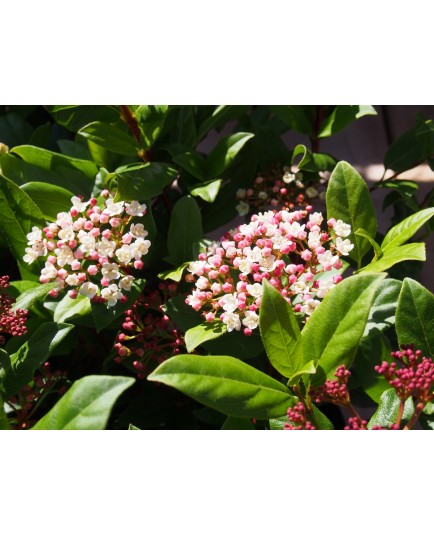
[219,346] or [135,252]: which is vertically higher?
[135,252]

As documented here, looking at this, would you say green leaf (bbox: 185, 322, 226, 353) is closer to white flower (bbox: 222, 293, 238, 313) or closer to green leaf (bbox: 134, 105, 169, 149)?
white flower (bbox: 222, 293, 238, 313)

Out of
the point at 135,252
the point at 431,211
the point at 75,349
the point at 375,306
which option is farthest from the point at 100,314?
the point at 431,211

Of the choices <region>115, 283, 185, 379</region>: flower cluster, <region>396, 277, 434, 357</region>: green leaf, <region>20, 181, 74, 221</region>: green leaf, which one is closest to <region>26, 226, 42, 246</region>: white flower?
<region>20, 181, 74, 221</region>: green leaf

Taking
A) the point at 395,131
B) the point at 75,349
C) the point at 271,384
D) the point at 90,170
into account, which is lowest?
the point at 75,349

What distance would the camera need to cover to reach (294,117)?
1.51 m

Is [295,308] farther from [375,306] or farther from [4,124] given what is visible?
[4,124]

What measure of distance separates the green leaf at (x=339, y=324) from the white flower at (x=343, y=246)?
7.7 inches

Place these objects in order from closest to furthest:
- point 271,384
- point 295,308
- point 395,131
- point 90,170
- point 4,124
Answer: point 271,384
point 295,308
point 90,170
point 4,124
point 395,131

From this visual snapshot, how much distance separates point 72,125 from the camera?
1381mm

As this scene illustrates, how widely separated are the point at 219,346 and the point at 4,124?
0.91 meters

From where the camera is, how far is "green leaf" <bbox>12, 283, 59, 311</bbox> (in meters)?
1.20

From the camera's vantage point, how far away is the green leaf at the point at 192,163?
138 cm

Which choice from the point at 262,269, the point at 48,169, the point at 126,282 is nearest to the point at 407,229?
the point at 262,269

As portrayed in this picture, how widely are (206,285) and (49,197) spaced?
389 mm
